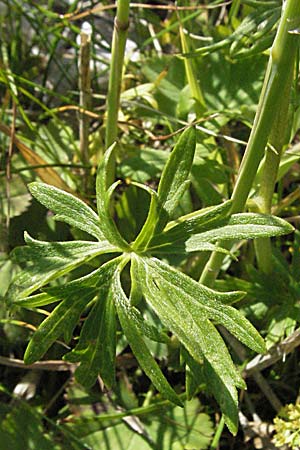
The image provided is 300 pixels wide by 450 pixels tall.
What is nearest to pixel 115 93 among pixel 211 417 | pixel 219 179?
pixel 219 179

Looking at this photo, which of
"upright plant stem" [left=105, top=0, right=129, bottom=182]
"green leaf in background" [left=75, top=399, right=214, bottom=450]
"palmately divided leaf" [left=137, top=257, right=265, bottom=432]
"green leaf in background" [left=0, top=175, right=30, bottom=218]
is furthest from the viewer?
"green leaf in background" [left=0, top=175, right=30, bottom=218]

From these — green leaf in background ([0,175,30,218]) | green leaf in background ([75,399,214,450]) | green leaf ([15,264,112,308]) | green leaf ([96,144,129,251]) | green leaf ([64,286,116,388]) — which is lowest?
green leaf in background ([75,399,214,450])

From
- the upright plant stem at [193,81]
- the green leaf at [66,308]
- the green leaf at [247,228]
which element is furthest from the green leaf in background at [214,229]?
the upright plant stem at [193,81]

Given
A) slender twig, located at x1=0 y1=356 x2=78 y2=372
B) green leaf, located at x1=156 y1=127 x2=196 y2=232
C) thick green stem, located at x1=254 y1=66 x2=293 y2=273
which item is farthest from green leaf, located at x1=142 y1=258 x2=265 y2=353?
slender twig, located at x1=0 y1=356 x2=78 y2=372

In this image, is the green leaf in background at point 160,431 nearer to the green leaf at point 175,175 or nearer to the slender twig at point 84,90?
the green leaf at point 175,175

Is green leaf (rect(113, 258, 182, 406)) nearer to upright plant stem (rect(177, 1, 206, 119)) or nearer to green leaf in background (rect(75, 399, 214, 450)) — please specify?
green leaf in background (rect(75, 399, 214, 450))

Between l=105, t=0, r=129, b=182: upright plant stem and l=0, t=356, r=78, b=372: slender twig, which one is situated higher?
l=105, t=0, r=129, b=182: upright plant stem

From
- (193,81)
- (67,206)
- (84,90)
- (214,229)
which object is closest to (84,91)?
(84,90)

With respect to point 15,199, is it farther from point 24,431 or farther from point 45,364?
point 24,431
